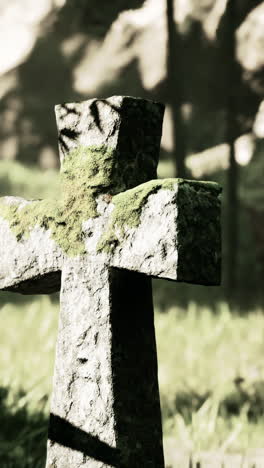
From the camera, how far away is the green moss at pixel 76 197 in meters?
2.15

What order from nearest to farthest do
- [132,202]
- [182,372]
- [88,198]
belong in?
[132,202], [88,198], [182,372]

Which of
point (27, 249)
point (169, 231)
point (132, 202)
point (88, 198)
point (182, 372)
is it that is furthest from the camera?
point (182, 372)

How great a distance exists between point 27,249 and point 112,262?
40 cm

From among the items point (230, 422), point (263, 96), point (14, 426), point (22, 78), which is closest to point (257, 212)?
point (263, 96)

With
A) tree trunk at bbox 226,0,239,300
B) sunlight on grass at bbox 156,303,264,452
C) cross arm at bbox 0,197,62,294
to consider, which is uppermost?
tree trunk at bbox 226,0,239,300

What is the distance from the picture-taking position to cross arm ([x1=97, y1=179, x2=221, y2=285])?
1904 millimetres

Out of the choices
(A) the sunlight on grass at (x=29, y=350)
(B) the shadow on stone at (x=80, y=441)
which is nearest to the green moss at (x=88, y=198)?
(B) the shadow on stone at (x=80, y=441)

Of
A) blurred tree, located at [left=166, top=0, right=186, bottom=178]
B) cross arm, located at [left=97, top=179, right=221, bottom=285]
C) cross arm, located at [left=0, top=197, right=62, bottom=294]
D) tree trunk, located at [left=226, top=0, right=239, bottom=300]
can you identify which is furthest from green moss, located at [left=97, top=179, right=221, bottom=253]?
tree trunk, located at [left=226, top=0, right=239, bottom=300]

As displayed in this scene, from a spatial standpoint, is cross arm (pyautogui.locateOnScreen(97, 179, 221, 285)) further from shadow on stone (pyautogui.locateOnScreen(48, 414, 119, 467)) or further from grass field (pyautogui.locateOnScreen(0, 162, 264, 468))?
grass field (pyautogui.locateOnScreen(0, 162, 264, 468))

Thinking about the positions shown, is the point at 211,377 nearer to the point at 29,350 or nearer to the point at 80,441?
the point at 29,350

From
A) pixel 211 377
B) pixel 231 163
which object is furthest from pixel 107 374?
pixel 231 163

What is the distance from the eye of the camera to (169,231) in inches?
75.5

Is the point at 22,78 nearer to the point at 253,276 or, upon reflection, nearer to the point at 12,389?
the point at 253,276

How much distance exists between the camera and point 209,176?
23.3ft
